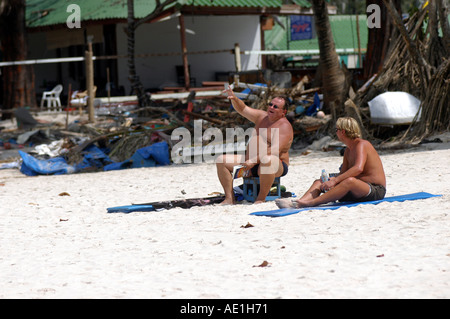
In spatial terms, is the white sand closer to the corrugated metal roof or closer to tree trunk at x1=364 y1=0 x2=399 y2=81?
tree trunk at x1=364 y1=0 x2=399 y2=81

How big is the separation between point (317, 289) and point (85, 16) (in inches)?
665

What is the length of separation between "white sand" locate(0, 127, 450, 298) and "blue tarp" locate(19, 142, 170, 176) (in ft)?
8.46

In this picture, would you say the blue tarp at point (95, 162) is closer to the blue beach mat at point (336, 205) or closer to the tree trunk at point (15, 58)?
the blue beach mat at point (336, 205)

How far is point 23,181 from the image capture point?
31.1ft

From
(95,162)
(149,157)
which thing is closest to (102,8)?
(95,162)

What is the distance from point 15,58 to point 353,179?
45.5 feet

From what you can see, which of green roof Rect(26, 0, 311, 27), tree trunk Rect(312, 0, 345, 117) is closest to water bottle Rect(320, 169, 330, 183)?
tree trunk Rect(312, 0, 345, 117)

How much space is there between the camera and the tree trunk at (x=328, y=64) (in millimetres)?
12727

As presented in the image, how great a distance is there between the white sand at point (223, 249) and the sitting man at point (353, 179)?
0.68ft

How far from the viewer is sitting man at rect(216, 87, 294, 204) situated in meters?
6.55

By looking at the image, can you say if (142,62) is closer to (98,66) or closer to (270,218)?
(98,66)

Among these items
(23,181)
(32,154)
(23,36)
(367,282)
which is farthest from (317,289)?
(23,36)

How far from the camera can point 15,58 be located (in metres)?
17.7

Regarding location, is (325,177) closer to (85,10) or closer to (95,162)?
(95,162)
